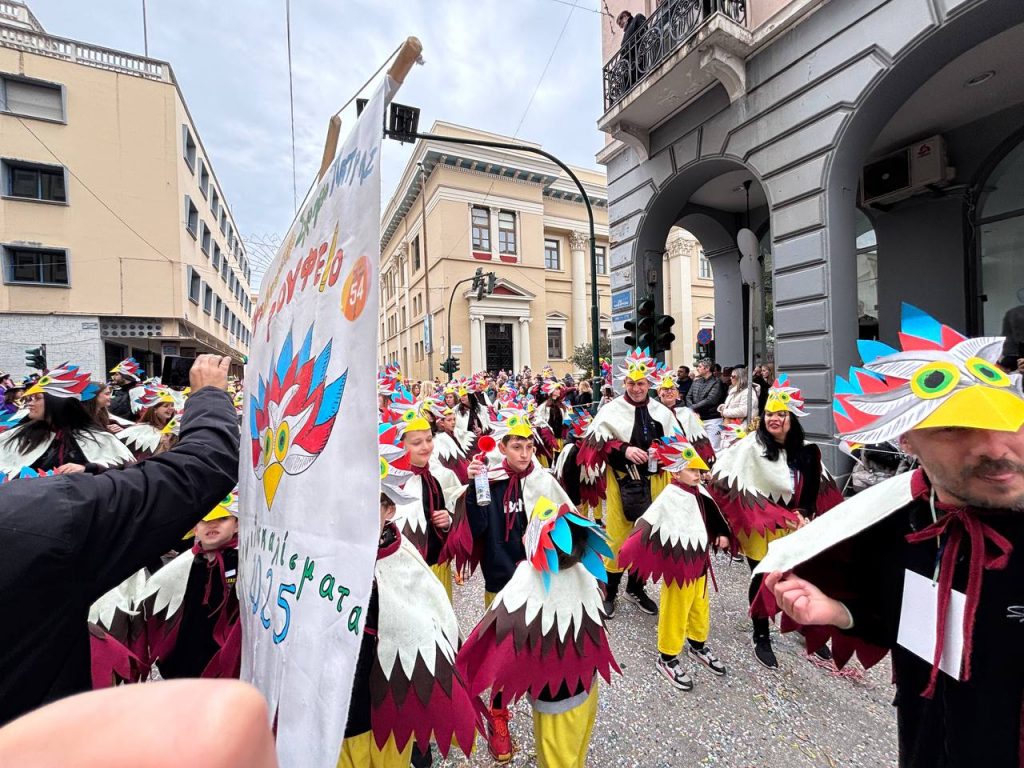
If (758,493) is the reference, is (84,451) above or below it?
above

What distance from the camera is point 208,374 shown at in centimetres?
171

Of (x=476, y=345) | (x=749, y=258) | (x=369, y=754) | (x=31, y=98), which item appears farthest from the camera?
(x=476, y=345)

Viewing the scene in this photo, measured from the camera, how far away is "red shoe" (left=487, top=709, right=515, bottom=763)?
8.51 feet

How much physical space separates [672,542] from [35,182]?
23302 millimetres

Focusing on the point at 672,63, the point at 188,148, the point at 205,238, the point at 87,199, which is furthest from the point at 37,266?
the point at 672,63

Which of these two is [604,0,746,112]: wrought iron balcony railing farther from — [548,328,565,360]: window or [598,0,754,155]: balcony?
[548,328,565,360]: window

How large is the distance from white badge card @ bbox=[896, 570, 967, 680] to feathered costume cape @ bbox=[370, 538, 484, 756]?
5.00 feet

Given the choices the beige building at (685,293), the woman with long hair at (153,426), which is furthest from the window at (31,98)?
the beige building at (685,293)

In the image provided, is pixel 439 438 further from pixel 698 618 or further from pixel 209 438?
pixel 209 438

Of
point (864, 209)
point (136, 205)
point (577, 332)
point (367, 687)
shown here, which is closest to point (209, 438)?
point (367, 687)

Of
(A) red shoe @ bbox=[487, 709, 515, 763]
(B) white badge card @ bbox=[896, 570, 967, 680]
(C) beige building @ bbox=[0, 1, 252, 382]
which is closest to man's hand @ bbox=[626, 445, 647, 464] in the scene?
(A) red shoe @ bbox=[487, 709, 515, 763]

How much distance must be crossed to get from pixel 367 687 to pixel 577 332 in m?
31.1

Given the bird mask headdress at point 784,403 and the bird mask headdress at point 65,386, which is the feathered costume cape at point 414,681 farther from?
the bird mask headdress at point 65,386

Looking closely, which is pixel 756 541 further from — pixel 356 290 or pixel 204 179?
pixel 204 179
